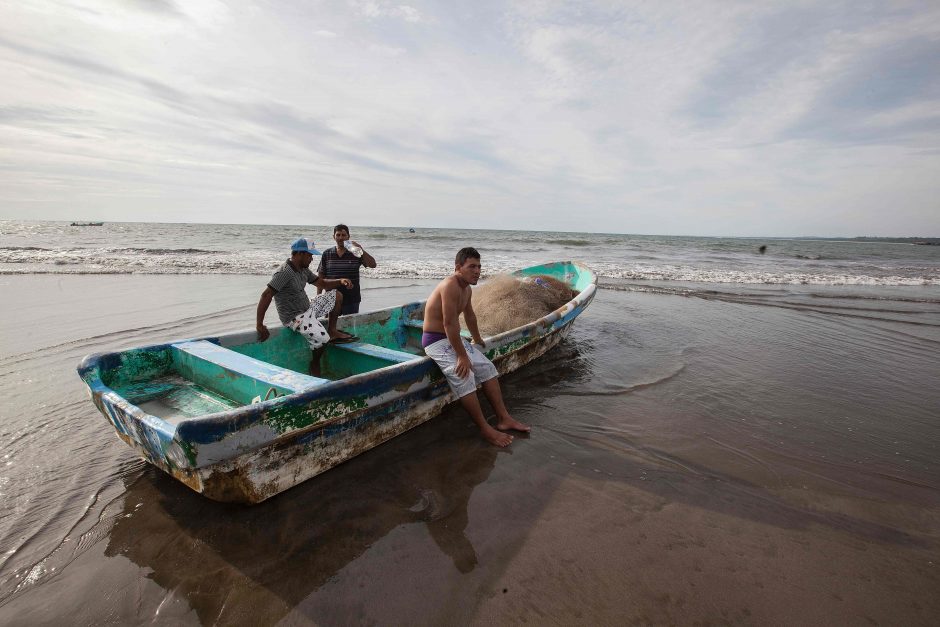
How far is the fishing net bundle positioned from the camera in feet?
21.9

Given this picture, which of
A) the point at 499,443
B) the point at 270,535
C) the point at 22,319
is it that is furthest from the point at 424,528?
the point at 22,319

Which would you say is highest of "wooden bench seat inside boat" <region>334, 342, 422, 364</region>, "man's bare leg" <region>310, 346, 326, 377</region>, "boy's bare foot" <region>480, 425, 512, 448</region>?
"wooden bench seat inside boat" <region>334, 342, 422, 364</region>

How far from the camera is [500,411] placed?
4500mm

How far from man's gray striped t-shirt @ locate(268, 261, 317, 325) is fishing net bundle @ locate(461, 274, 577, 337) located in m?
2.66

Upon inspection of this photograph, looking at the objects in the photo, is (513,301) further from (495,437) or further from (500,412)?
(495,437)

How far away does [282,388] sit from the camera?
3330 millimetres

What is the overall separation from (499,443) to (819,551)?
244 centimetres

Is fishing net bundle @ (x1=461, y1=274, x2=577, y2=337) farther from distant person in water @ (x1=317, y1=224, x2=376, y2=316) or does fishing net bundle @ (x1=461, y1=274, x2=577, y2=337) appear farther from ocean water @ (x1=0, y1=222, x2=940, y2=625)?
distant person in water @ (x1=317, y1=224, x2=376, y2=316)

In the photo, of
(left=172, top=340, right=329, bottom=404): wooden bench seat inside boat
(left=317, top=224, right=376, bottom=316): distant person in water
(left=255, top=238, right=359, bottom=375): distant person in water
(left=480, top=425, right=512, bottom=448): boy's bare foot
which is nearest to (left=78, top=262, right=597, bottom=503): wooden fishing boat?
(left=172, top=340, right=329, bottom=404): wooden bench seat inside boat

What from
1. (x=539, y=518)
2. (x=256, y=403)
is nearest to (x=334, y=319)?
(x=256, y=403)

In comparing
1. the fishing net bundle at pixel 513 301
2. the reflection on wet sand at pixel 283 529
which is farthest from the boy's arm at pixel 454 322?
the fishing net bundle at pixel 513 301

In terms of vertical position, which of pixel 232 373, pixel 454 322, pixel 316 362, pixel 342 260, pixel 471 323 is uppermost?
pixel 342 260

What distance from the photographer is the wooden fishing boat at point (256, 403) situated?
9.00 feet

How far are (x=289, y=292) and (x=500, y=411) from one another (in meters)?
2.66
